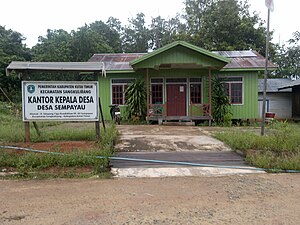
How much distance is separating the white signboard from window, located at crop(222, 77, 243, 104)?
418 inches

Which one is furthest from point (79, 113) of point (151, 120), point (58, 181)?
point (151, 120)

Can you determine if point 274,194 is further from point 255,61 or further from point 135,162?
point 255,61

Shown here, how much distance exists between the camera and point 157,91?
16.0 meters

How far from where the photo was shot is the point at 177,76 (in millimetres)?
15828

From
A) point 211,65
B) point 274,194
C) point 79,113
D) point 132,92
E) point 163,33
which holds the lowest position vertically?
point 274,194

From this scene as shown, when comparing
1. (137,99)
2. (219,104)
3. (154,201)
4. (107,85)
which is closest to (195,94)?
(219,104)

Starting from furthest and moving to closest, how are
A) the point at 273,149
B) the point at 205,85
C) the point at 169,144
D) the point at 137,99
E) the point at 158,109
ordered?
the point at 205,85 < the point at 137,99 < the point at 158,109 < the point at 169,144 < the point at 273,149

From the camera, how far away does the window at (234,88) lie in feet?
52.3

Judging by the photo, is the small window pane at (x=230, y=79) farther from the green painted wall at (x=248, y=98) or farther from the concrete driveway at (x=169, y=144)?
the concrete driveway at (x=169, y=144)

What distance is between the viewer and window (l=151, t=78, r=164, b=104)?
1598 cm

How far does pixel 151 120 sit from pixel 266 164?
30.3 feet

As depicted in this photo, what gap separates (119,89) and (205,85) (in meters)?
5.13

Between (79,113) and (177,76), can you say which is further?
(177,76)

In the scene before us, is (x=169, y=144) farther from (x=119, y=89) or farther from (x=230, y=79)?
(x=230, y=79)
